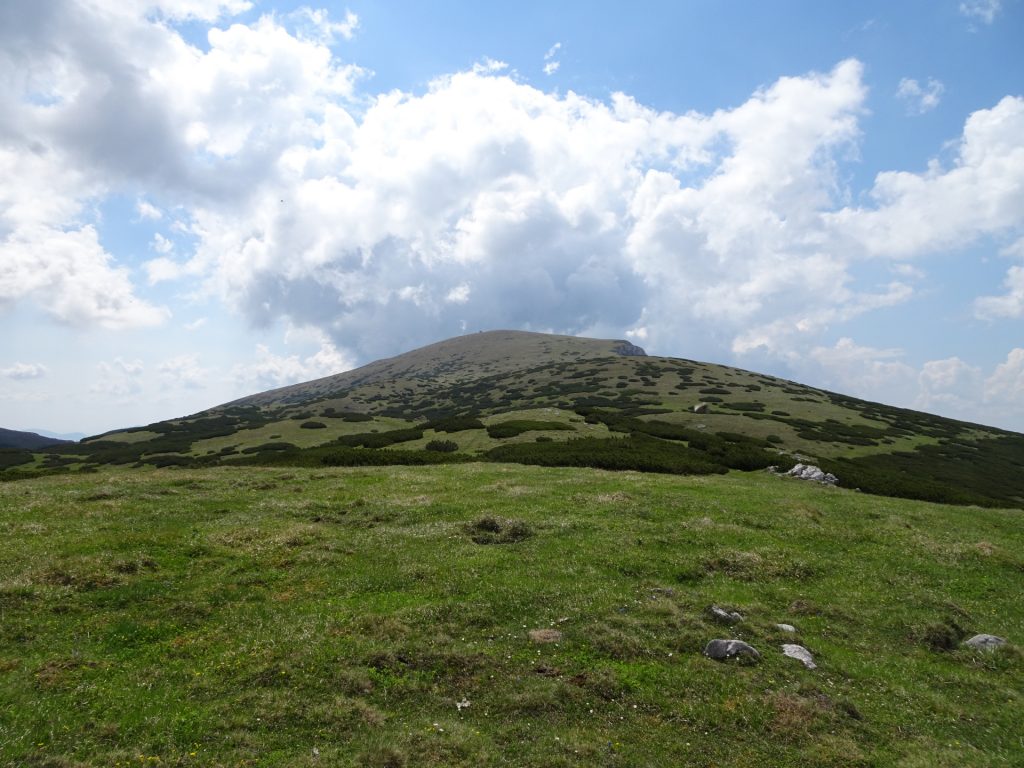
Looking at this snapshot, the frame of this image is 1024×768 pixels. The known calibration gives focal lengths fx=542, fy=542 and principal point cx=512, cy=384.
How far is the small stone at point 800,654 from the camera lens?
1505cm

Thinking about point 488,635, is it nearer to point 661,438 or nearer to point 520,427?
point 520,427

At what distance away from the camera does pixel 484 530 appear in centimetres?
2566

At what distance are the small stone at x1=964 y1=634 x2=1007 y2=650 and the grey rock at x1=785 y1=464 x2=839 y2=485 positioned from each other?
2695 centimetres

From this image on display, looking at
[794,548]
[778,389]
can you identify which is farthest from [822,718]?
[778,389]

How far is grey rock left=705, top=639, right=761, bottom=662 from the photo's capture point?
15.2 meters

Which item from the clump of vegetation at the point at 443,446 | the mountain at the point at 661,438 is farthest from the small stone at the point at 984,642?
the clump of vegetation at the point at 443,446

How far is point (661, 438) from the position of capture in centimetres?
5931

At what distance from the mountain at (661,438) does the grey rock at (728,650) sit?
2842 centimetres

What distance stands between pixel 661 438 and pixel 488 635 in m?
46.5

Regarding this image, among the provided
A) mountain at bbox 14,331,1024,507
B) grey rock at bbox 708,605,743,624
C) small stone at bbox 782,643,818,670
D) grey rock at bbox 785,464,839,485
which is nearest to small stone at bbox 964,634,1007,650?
small stone at bbox 782,643,818,670

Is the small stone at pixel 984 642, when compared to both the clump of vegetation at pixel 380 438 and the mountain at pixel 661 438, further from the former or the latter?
the clump of vegetation at pixel 380 438

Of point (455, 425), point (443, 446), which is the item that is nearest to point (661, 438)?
point (443, 446)

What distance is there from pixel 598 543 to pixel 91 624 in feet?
59.1

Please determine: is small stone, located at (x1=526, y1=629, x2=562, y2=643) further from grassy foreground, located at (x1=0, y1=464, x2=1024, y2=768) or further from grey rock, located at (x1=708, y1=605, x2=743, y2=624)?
grey rock, located at (x1=708, y1=605, x2=743, y2=624)
